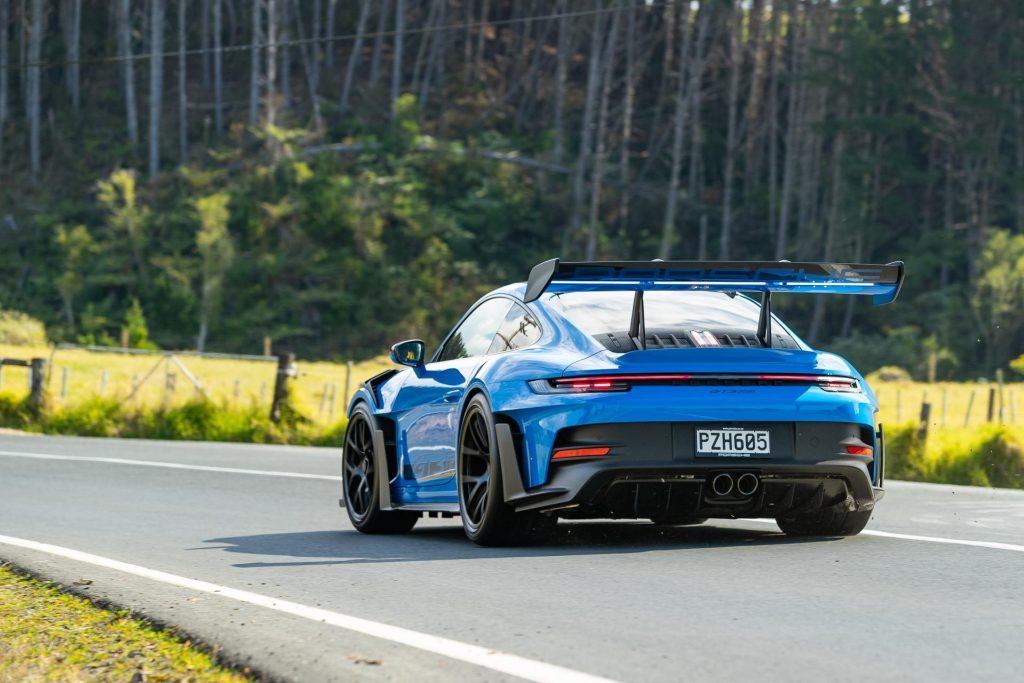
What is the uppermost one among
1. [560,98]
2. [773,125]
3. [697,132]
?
[560,98]

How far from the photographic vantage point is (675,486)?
8211 mm

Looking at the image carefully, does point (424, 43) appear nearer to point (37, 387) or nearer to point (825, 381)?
point (37, 387)

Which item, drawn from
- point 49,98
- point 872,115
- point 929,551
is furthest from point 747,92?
point 929,551

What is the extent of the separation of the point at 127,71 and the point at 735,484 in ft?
234

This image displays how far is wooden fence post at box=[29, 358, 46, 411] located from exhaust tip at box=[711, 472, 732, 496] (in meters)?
19.4

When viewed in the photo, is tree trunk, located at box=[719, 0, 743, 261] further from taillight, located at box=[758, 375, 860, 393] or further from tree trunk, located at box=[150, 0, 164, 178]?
taillight, located at box=[758, 375, 860, 393]

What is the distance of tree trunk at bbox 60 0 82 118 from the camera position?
79.5 metres

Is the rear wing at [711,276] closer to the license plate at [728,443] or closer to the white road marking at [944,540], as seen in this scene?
the license plate at [728,443]

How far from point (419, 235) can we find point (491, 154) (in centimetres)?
677

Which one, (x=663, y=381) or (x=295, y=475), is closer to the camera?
(x=663, y=381)

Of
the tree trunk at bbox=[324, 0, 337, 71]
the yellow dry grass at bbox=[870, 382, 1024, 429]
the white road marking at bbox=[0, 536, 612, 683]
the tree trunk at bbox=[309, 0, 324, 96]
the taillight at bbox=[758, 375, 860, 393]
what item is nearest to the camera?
the white road marking at bbox=[0, 536, 612, 683]

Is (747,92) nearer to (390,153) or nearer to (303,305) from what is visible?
(390,153)

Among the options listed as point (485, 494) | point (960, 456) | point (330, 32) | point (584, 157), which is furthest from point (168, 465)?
point (330, 32)

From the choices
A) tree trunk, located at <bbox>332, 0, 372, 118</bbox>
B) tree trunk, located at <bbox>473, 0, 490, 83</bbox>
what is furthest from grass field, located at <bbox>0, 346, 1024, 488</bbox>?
tree trunk, located at <bbox>473, 0, 490, 83</bbox>
